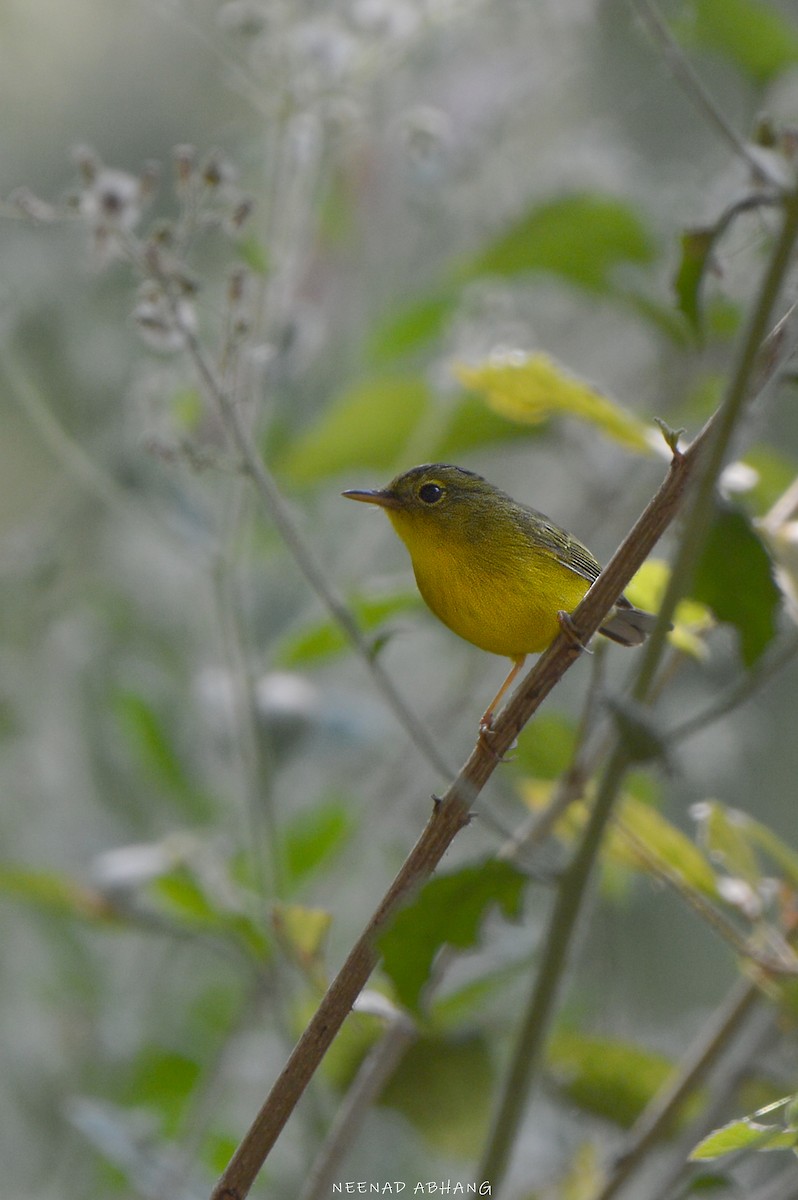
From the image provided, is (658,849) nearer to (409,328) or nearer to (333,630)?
(333,630)

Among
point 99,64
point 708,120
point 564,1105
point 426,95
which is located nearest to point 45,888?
point 564,1105

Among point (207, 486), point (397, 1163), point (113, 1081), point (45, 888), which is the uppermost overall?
point (207, 486)

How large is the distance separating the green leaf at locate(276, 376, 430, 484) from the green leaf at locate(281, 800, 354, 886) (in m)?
0.48

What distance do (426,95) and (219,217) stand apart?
154 centimetres

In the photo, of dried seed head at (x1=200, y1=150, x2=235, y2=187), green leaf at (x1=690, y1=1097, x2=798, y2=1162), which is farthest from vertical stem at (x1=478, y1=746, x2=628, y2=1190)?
dried seed head at (x1=200, y1=150, x2=235, y2=187)

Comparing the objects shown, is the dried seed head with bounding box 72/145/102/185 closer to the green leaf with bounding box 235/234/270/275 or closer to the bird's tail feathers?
the green leaf with bounding box 235/234/270/275

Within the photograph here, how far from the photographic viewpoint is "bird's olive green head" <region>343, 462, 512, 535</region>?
4.81 ft

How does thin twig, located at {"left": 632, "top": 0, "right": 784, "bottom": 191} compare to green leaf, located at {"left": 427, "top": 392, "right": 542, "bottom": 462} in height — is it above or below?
above

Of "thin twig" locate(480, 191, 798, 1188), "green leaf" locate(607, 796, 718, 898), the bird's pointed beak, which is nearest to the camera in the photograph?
"thin twig" locate(480, 191, 798, 1188)

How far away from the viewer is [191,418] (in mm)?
2096

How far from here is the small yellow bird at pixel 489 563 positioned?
4.45ft

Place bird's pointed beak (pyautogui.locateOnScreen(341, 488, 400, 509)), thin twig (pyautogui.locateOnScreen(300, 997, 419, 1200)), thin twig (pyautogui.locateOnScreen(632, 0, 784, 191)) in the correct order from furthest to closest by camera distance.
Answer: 1. bird's pointed beak (pyautogui.locateOnScreen(341, 488, 400, 509))
2. thin twig (pyautogui.locateOnScreen(300, 997, 419, 1200))
3. thin twig (pyautogui.locateOnScreen(632, 0, 784, 191))

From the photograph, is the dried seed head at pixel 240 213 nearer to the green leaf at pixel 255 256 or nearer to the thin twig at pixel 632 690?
the green leaf at pixel 255 256

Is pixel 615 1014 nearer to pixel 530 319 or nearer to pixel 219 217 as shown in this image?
pixel 219 217
